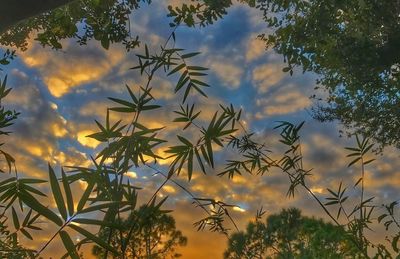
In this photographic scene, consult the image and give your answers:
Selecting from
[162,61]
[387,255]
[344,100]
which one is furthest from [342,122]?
[162,61]

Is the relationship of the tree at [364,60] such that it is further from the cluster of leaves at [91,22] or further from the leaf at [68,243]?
the leaf at [68,243]

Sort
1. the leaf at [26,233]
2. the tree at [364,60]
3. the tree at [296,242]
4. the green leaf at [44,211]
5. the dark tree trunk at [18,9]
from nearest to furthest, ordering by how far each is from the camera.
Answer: the green leaf at [44,211]
the leaf at [26,233]
the dark tree trunk at [18,9]
the tree at [296,242]
the tree at [364,60]

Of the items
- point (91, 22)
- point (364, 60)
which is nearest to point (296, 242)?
point (91, 22)

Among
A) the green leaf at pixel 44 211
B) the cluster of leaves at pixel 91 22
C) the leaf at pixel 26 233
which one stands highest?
the cluster of leaves at pixel 91 22

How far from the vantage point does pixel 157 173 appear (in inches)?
111

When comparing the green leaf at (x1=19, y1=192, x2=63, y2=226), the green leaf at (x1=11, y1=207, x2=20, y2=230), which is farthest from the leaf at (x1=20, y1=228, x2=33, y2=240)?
the green leaf at (x1=19, y1=192, x2=63, y2=226)

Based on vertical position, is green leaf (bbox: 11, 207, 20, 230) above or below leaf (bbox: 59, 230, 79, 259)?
above

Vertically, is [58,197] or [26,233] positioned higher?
[26,233]

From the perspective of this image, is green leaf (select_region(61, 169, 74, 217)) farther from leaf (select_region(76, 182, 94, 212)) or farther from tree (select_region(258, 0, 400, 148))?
tree (select_region(258, 0, 400, 148))

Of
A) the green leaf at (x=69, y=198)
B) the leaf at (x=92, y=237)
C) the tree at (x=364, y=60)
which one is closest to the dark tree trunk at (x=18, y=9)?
the green leaf at (x=69, y=198)

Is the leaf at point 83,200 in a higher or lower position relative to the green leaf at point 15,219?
lower

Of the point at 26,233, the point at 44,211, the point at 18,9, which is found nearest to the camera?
the point at 44,211

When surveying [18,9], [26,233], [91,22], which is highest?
[91,22]

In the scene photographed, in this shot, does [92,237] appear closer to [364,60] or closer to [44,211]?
[44,211]
